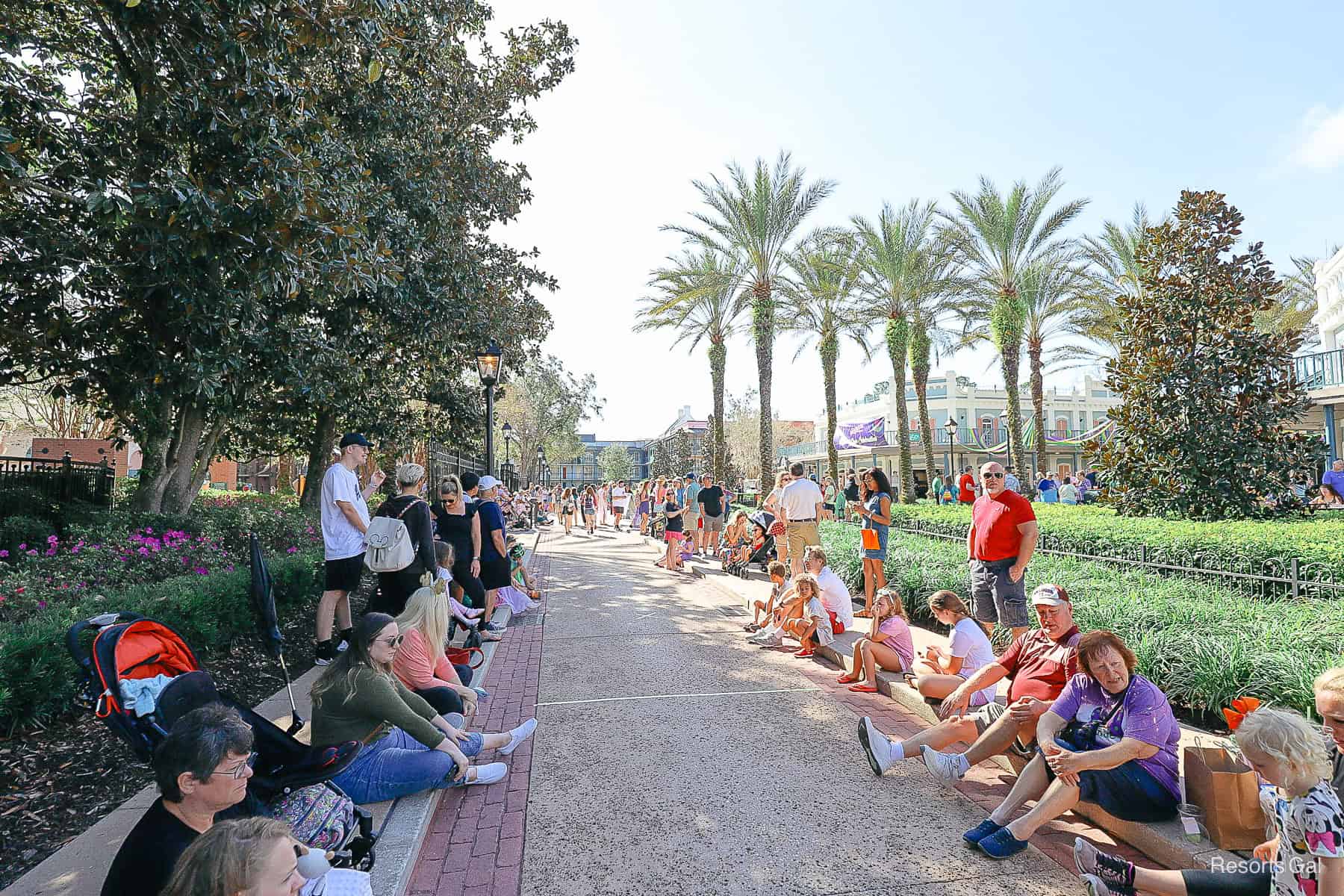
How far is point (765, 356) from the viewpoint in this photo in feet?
73.1

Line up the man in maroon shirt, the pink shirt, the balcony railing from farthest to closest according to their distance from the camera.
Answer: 1. the balcony railing
2. the man in maroon shirt
3. the pink shirt

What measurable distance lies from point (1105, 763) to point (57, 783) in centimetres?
514

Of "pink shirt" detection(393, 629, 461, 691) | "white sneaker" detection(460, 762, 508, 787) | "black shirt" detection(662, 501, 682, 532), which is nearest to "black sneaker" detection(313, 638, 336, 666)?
"pink shirt" detection(393, 629, 461, 691)

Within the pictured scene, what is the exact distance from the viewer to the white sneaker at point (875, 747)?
4.18 meters

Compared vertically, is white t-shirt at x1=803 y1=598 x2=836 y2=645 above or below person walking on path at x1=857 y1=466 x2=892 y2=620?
below

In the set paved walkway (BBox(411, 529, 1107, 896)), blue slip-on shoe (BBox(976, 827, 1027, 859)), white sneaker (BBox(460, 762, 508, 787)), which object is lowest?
paved walkway (BBox(411, 529, 1107, 896))

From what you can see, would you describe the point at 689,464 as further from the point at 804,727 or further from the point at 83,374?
the point at 804,727

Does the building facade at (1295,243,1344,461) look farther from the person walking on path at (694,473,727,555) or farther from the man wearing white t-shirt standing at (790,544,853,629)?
the man wearing white t-shirt standing at (790,544,853,629)

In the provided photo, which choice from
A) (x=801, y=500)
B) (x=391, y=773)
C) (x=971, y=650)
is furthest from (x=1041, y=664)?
(x=801, y=500)

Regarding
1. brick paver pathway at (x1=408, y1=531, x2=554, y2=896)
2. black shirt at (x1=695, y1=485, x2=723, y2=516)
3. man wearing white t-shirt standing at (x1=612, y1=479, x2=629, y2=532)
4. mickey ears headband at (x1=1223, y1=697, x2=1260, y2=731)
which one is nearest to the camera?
mickey ears headband at (x1=1223, y1=697, x2=1260, y2=731)

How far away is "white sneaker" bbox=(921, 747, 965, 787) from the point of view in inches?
157

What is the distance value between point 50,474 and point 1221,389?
18.0m

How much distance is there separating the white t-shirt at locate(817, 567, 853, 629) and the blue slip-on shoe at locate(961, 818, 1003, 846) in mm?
3877

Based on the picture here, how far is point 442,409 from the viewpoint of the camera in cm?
1664
